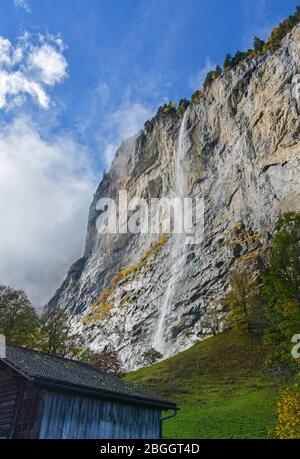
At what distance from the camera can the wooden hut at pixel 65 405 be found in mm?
18719

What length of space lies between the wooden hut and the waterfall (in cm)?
6141

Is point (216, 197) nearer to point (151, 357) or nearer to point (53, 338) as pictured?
point (151, 357)

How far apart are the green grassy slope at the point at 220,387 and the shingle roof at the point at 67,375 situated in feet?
28.6

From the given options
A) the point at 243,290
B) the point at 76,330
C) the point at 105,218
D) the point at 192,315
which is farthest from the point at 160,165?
the point at 243,290

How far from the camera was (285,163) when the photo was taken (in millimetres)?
90812

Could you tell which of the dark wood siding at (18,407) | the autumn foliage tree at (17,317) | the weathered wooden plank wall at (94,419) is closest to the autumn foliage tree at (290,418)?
the weathered wooden plank wall at (94,419)

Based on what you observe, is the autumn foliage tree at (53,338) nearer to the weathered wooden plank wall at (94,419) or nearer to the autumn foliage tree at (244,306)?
the autumn foliage tree at (244,306)

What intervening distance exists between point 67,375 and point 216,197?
9117 centimetres

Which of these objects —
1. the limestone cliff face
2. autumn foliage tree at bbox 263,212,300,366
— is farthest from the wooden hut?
the limestone cliff face

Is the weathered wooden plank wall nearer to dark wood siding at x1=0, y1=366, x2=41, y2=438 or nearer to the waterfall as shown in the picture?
dark wood siding at x1=0, y1=366, x2=41, y2=438

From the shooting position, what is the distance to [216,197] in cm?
10869

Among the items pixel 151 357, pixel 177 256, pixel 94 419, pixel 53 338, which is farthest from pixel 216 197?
pixel 94 419
